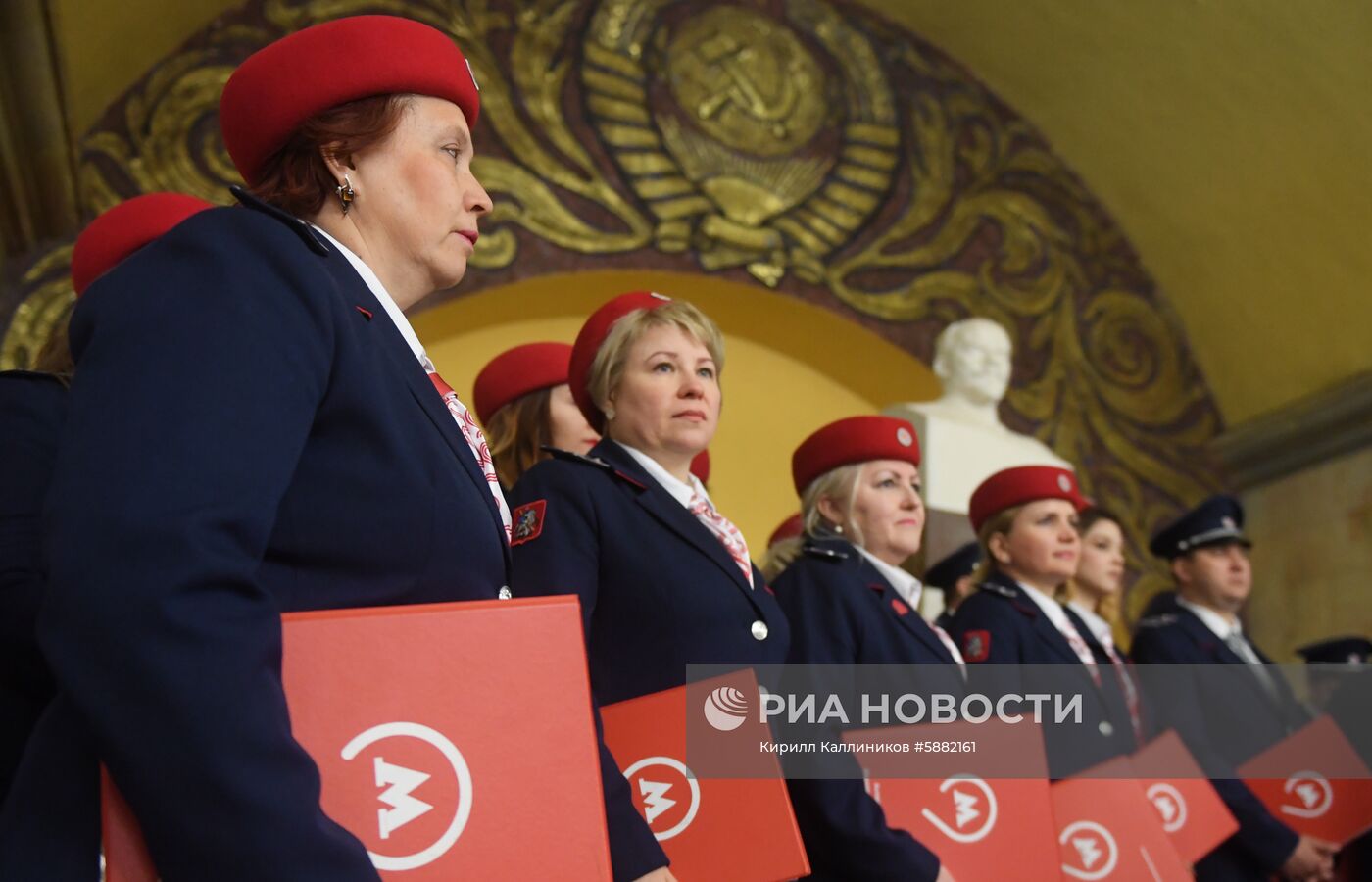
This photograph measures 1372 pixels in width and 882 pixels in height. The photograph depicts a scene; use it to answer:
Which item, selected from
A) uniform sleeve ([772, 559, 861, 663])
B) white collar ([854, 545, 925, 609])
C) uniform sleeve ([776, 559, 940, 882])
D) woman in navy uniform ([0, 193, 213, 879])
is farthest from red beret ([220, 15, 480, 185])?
white collar ([854, 545, 925, 609])

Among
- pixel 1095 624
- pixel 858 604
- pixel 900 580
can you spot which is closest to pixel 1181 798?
pixel 900 580

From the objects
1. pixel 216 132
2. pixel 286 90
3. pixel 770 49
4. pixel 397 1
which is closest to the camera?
pixel 286 90

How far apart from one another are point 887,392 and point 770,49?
1.53 meters

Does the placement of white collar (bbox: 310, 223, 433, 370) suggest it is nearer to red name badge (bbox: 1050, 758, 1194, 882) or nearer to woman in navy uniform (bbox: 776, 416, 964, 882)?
woman in navy uniform (bbox: 776, 416, 964, 882)

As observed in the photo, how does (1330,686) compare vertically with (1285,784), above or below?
above

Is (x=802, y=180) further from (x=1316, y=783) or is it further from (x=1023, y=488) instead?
(x=1316, y=783)

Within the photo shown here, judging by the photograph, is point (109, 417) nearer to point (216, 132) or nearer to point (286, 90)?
→ point (286, 90)

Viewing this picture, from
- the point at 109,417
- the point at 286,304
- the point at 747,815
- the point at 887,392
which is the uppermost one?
the point at 887,392

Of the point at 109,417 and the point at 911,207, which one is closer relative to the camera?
the point at 109,417

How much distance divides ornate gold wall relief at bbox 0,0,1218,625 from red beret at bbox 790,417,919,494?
2513mm

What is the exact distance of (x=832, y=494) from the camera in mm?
3219

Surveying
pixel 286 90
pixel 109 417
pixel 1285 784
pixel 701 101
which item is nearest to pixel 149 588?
pixel 109 417

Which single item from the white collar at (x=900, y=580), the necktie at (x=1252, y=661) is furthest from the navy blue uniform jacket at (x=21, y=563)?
the necktie at (x=1252, y=661)

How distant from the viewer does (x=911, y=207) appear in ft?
21.3
